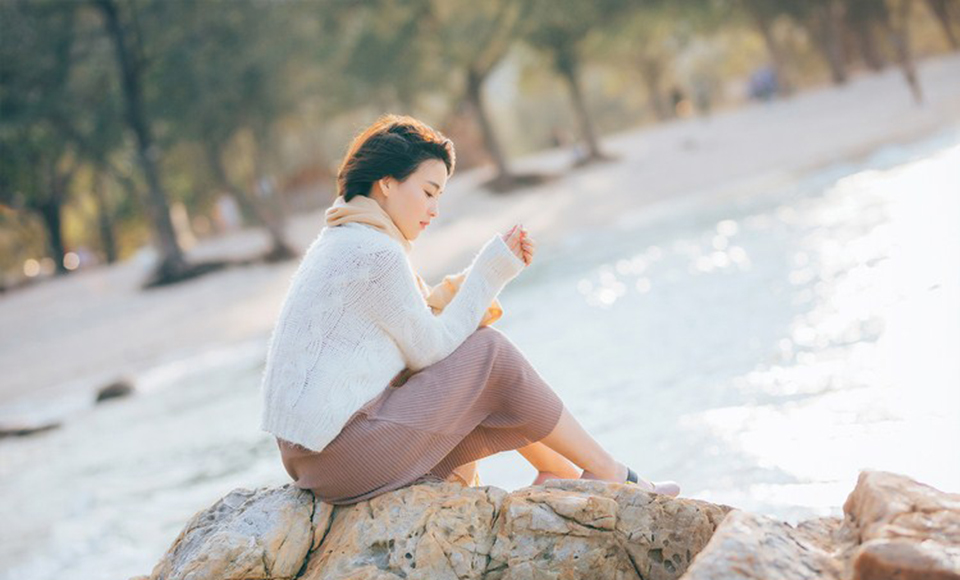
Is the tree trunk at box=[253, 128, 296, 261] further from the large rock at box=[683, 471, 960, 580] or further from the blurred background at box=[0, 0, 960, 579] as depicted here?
the large rock at box=[683, 471, 960, 580]

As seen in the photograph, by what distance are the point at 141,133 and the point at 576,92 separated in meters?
13.4

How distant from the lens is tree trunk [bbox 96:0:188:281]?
24422 millimetres

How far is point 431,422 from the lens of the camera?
11.6 feet

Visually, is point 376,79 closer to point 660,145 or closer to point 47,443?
point 660,145

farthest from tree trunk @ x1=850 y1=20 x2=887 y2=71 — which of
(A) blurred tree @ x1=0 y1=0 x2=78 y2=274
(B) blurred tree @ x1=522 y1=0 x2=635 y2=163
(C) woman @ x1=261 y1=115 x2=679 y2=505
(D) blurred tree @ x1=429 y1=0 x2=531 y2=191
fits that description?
(C) woman @ x1=261 y1=115 x2=679 y2=505

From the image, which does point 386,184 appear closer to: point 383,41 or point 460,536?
point 460,536

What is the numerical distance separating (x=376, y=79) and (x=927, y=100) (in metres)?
15.0

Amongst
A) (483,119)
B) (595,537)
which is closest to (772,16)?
(483,119)

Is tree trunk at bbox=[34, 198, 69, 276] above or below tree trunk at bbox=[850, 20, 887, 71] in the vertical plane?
above

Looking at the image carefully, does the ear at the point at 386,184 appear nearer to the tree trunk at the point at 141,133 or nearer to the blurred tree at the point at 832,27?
the tree trunk at the point at 141,133

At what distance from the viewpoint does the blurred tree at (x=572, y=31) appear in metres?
29.8

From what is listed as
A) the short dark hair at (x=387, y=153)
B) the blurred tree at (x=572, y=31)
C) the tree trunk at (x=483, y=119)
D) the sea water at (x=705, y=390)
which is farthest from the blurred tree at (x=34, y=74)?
the short dark hair at (x=387, y=153)

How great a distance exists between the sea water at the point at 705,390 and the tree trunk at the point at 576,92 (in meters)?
17.2

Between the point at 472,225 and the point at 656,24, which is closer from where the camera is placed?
the point at 472,225
